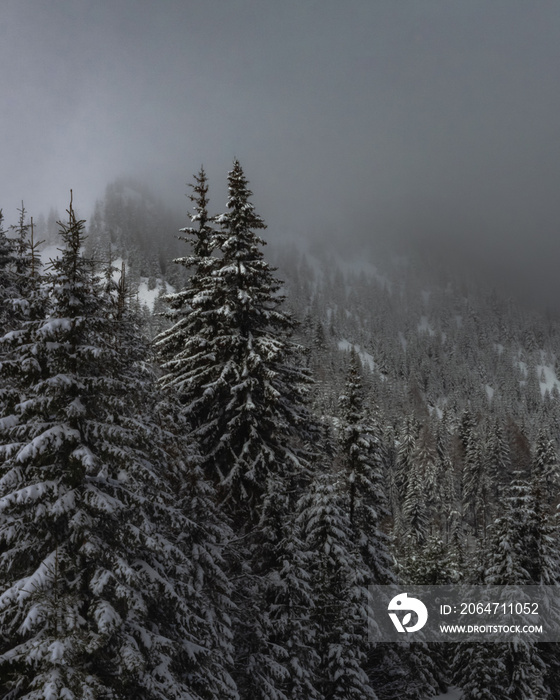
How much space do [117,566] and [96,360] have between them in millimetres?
3740

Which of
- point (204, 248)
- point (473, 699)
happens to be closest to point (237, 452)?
point (204, 248)

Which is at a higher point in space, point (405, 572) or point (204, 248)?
point (204, 248)

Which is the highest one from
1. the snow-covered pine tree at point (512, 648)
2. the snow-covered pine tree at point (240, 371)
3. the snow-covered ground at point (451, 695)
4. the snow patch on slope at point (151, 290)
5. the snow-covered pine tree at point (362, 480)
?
the snow patch on slope at point (151, 290)

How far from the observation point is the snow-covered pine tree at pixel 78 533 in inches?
273

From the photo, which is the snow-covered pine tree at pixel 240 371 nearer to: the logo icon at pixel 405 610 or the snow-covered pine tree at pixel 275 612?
the snow-covered pine tree at pixel 275 612

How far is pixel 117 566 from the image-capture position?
7812 millimetres

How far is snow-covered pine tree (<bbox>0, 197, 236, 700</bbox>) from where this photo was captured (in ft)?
22.8

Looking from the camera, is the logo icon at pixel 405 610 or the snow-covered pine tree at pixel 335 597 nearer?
the snow-covered pine tree at pixel 335 597

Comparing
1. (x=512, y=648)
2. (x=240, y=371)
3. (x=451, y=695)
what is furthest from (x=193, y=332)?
(x=451, y=695)

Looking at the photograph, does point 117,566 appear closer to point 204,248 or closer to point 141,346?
point 141,346

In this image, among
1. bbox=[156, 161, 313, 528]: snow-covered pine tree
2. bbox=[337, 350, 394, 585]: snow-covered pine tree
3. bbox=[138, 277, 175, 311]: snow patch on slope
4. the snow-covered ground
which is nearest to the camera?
bbox=[156, 161, 313, 528]: snow-covered pine tree

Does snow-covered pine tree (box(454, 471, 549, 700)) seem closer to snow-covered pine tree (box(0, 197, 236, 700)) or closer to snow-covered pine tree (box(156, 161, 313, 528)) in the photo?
snow-covered pine tree (box(156, 161, 313, 528))

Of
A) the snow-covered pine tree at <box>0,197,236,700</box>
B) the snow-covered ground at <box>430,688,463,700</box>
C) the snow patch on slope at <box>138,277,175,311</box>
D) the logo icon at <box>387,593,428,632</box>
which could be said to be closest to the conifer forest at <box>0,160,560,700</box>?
the snow-covered pine tree at <box>0,197,236,700</box>

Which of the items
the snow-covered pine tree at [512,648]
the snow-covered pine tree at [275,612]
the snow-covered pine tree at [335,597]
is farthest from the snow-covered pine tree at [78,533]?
the snow-covered pine tree at [512,648]
